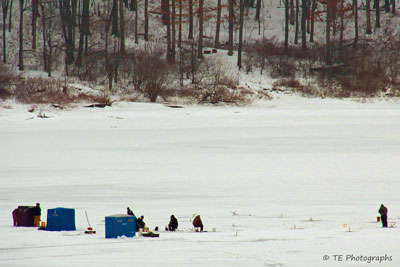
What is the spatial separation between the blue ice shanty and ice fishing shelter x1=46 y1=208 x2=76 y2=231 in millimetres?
1426

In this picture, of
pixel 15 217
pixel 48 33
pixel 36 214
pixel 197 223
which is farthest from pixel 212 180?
pixel 48 33

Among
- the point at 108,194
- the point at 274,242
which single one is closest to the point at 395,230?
the point at 274,242

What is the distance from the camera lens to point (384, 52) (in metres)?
47.2

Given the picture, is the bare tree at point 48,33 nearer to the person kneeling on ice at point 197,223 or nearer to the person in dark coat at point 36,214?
the person in dark coat at point 36,214

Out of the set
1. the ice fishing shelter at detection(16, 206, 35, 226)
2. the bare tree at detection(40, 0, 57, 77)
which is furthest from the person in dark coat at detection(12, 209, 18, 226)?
the bare tree at detection(40, 0, 57, 77)

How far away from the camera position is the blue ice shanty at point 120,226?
12.0 metres

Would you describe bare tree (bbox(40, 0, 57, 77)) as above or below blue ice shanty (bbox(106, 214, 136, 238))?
above

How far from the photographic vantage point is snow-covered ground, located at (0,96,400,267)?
11.1 meters

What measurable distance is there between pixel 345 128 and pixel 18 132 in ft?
47.7

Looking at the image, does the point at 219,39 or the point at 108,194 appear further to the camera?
the point at 219,39

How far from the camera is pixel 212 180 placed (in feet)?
64.3

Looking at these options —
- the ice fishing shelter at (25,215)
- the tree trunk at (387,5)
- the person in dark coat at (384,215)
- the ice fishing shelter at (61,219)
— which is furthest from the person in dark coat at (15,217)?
the tree trunk at (387,5)

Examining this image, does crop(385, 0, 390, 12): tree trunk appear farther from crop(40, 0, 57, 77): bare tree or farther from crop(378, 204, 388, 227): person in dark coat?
crop(378, 204, 388, 227): person in dark coat

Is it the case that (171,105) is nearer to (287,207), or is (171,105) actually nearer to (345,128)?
(345,128)
